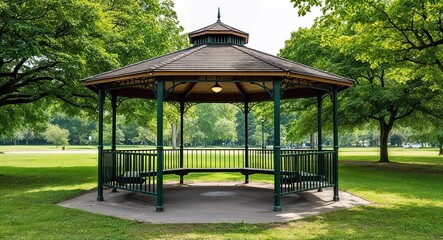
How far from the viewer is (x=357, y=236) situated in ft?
21.5

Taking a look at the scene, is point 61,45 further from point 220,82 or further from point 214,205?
point 214,205

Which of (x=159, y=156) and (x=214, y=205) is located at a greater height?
(x=159, y=156)

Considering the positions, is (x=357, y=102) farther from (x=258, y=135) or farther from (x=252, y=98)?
(x=258, y=135)

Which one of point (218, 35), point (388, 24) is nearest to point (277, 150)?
point (218, 35)

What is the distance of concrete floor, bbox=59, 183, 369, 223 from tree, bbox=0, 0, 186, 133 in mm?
4851

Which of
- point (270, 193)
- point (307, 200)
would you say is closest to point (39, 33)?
point (270, 193)

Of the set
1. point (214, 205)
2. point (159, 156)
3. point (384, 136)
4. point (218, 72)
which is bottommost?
point (214, 205)

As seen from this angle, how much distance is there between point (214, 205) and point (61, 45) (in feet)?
29.3

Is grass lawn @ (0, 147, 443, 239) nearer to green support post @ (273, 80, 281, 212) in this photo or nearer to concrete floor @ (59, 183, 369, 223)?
concrete floor @ (59, 183, 369, 223)

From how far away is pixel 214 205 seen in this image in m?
9.55

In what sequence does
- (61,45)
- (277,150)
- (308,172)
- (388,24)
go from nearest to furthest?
(277,150) < (308,172) < (388,24) < (61,45)

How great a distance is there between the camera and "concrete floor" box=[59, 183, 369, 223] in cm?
805

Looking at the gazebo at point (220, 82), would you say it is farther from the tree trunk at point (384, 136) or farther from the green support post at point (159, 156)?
the tree trunk at point (384, 136)

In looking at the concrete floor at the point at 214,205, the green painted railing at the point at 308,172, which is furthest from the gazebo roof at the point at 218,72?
the concrete floor at the point at 214,205
